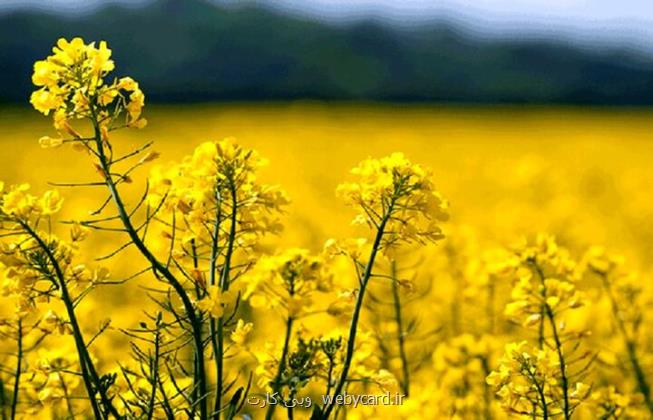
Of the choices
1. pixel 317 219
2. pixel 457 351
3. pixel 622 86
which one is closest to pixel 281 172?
pixel 317 219

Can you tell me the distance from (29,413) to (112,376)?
0.48 meters

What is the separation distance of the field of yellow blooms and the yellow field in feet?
0.14

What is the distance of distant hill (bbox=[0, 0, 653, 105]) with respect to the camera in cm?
3875

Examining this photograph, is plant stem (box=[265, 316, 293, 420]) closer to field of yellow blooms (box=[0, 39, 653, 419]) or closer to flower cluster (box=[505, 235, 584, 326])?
field of yellow blooms (box=[0, 39, 653, 419])

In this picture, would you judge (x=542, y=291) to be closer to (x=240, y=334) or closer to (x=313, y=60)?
(x=240, y=334)

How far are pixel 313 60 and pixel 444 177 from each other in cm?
4334

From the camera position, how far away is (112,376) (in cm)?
250

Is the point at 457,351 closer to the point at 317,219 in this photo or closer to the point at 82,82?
the point at 82,82

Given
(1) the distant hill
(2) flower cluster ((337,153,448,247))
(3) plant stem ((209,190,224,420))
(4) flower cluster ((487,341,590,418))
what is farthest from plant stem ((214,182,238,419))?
(1) the distant hill

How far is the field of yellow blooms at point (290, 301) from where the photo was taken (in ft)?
7.75

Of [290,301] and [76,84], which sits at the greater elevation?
[76,84]

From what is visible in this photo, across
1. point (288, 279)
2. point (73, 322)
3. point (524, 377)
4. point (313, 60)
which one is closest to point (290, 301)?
point (288, 279)

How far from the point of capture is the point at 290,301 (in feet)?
8.00

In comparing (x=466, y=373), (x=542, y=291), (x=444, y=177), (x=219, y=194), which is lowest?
(x=219, y=194)
